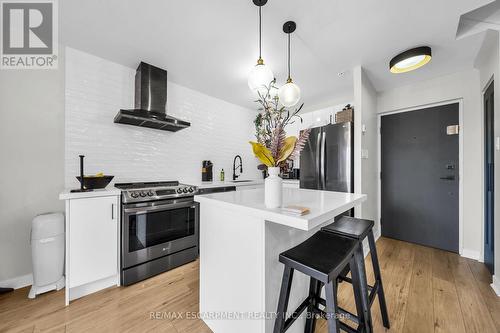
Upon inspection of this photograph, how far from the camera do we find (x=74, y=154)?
216 cm

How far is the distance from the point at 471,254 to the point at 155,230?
4.06m

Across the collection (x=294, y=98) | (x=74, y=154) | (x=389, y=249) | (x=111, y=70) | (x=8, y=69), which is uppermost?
(x=111, y=70)

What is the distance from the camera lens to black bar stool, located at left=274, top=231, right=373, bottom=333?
887 millimetres

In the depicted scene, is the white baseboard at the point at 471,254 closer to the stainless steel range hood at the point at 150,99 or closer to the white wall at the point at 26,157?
the stainless steel range hood at the point at 150,99

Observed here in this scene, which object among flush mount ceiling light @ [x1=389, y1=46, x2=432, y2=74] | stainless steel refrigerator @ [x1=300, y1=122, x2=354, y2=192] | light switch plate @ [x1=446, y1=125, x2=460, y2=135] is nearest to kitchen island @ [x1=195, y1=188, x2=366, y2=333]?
stainless steel refrigerator @ [x1=300, y1=122, x2=354, y2=192]

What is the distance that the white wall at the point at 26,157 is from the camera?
6.00ft

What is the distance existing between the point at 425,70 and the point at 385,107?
72 centimetres

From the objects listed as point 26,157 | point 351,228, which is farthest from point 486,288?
point 26,157

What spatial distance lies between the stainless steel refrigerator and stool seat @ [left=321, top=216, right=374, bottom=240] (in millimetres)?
1333

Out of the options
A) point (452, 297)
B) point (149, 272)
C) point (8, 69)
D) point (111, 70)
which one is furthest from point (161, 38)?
point (452, 297)

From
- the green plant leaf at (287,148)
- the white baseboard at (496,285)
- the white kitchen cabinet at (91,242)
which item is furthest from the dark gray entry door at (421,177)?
the white kitchen cabinet at (91,242)

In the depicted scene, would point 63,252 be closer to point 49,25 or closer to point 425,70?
point 49,25

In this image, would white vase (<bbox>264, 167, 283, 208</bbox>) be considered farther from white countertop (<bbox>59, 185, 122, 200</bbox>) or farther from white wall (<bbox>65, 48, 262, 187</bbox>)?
white wall (<bbox>65, 48, 262, 187</bbox>)

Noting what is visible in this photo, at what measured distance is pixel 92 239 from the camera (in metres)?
1.78
